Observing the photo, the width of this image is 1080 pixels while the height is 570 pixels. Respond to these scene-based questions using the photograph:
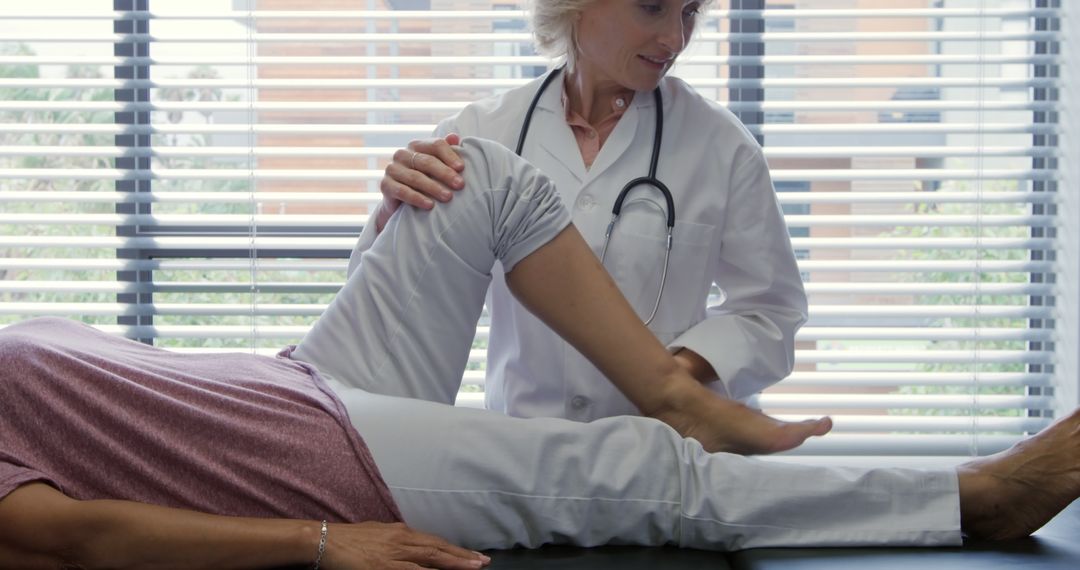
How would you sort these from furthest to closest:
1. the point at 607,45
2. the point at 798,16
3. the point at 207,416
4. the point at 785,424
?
1. the point at 798,16
2. the point at 607,45
3. the point at 785,424
4. the point at 207,416

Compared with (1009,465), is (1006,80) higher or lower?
higher

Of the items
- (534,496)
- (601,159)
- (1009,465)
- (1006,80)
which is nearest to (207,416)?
(534,496)

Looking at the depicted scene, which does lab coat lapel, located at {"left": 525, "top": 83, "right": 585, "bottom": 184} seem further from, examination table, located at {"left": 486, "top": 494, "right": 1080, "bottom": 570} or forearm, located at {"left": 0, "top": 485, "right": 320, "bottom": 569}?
forearm, located at {"left": 0, "top": 485, "right": 320, "bottom": 569}

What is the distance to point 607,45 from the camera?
71.0 inches

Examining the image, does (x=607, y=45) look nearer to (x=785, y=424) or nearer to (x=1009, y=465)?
(x=785, y=424)

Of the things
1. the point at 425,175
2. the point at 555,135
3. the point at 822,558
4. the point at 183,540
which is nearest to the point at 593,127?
the point at 555,135

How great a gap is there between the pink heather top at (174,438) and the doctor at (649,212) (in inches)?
18.6

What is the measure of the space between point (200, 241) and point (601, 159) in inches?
44.1

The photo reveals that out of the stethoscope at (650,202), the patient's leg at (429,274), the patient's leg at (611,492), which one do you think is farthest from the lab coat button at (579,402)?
the patient's leg at (611,492)

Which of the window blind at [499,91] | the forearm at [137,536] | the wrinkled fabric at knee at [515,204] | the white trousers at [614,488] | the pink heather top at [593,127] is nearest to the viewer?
the forearm at [137,536]

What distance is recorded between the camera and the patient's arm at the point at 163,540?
3.91ft

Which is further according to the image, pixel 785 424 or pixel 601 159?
pixel 601 159

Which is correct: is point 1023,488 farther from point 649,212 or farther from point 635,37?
point 635,37

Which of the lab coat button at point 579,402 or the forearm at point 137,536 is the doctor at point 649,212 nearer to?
the lab coat button at point 579,402
